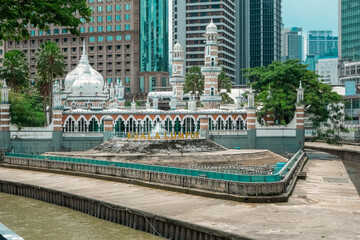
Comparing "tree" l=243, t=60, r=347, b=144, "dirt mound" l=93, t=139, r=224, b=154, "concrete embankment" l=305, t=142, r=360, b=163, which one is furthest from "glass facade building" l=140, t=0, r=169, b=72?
"dirt mound" l=93, t=139, r=224, b=154

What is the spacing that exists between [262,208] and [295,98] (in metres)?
39.0

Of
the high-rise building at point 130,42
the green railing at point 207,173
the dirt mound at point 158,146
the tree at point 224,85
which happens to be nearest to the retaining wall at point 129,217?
the green railing at point 207,173

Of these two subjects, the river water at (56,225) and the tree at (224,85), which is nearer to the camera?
the river water at (56,225)

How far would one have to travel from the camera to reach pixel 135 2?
14238 centimetres

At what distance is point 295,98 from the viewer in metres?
62.0

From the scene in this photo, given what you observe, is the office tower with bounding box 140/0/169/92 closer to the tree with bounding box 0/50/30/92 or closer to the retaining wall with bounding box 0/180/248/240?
the tree with bounding box 0/50/30/92

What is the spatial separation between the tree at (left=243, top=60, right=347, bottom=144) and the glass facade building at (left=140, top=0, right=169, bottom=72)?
80372 mm

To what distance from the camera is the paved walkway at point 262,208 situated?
20.2 meters

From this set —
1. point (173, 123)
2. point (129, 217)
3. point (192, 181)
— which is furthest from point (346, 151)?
point (129, 217)

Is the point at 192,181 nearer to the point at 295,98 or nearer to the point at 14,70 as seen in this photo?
the point at 295,98

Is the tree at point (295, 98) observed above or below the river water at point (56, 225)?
above

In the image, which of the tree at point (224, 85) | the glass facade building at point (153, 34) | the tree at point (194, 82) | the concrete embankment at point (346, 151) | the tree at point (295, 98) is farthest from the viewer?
the glass facade building at point (153, 34)

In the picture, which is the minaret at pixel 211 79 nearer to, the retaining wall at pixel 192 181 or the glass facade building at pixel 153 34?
the retaining wall at pixel 192 181

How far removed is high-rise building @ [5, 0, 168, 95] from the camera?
14300 centimetres
